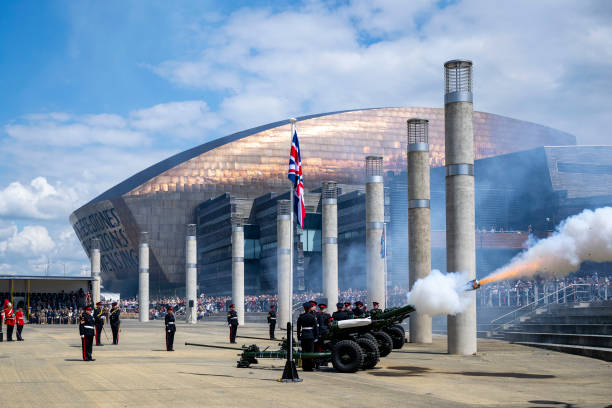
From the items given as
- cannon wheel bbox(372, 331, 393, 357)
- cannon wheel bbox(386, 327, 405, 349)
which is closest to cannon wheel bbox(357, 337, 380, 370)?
cannon wheel bbox(372, 331, 393, 357)

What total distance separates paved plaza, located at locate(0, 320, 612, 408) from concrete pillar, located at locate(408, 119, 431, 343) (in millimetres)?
5769

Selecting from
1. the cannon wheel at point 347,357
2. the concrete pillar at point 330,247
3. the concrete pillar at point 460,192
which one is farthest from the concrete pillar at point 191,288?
the cannon wheel at point 347,357

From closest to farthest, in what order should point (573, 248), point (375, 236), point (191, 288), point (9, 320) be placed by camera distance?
point (573, 248) → point (9, 320) → point (375, 236) → point (191, 288)

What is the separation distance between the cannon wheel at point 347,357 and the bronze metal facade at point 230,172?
284 feet

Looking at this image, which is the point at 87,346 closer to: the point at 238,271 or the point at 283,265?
the point at 283,265

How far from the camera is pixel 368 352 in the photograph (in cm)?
1884

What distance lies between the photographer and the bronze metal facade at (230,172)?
339ft

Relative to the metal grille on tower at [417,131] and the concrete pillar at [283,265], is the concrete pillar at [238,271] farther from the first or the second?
the metal grille on tower at [417,131]

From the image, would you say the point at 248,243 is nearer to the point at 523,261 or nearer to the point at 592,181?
the point at 592,181

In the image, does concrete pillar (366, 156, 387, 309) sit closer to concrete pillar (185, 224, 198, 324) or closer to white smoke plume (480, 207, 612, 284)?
white smoke plume (480, 207, 612, 284)

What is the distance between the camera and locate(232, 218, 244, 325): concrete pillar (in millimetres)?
56375

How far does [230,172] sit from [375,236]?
230ft

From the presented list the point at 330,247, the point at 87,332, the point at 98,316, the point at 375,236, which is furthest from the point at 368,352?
the point at 330,247

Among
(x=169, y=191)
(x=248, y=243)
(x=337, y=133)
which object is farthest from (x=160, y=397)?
(x=337, y=133)
